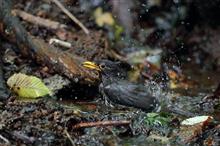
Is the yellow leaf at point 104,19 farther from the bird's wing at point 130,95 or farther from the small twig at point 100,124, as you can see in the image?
the small twig at point 100,124

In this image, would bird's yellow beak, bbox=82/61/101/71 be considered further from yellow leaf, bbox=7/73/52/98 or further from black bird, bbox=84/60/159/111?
yellow leaf, bbox=7/73/52/98

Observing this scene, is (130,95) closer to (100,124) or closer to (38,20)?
(100,124)

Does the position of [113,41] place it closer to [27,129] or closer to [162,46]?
[162,46]

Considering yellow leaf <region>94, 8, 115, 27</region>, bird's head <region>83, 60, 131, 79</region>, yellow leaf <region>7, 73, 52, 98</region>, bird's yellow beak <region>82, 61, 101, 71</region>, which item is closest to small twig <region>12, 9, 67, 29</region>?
yellow leaf <region>94, 8, 115, 27</region>

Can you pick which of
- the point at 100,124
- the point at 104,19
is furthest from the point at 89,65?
the point at 104,19

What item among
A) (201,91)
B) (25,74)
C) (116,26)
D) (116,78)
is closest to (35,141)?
(25,74)

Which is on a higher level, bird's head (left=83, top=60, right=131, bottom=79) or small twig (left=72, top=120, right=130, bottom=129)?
bird's head (left=83, top=60, right=131, bottom=79)
